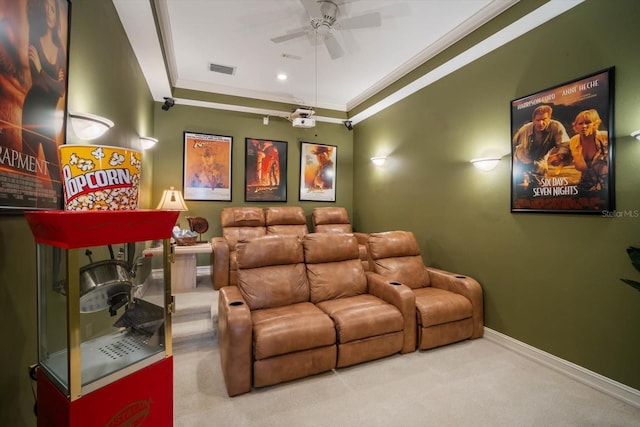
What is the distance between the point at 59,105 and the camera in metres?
1.38

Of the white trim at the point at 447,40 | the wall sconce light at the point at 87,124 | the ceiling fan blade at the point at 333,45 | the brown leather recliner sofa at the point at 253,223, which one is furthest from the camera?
the brown leather recliner sofa at the point at 253,223

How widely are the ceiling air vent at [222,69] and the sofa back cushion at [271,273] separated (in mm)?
2784

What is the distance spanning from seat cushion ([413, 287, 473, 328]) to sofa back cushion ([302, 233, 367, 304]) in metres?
0.57

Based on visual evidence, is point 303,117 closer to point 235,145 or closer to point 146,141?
point 235,145

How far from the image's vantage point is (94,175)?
0.92 meters

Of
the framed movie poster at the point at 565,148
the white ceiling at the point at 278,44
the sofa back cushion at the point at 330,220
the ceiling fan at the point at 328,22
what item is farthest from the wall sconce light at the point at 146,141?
the framed movie poster at the point at 565,148

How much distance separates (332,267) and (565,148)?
2.17 meters

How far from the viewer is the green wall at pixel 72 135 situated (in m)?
1.08

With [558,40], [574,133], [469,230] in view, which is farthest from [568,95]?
[469,230]

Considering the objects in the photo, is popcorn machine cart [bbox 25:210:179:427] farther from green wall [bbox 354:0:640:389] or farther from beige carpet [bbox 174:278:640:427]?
green wall [bbox 354:0:640:389]

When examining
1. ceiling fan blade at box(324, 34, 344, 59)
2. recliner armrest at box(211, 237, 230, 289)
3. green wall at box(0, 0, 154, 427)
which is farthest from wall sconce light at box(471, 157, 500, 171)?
green wall at box(0, 0, 154, 427)

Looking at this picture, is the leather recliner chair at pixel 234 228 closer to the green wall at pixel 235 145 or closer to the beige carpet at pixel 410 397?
the green wall at pixel 235 145

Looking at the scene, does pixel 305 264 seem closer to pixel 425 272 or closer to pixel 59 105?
pixel 425 272
